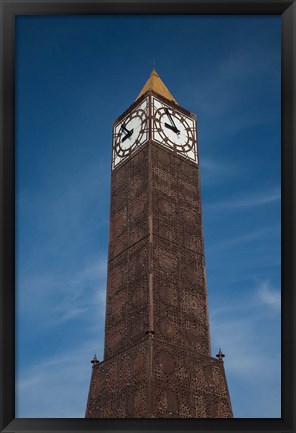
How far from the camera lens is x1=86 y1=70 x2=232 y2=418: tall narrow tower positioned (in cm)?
1975

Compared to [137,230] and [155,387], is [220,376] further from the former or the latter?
[137,230]

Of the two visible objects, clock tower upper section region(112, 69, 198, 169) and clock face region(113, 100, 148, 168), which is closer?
clock tower upper section region(112, 69, 198, 169)

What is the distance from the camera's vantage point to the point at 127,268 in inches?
912

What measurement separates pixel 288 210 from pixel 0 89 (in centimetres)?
255

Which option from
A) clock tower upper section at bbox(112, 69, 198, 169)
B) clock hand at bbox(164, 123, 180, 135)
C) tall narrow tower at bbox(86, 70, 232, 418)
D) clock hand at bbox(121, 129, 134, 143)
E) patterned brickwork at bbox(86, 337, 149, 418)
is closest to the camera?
patterned brickwork at bbox(86, 337, 149, 418)

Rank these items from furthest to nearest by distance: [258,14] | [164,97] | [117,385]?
[164,97] → [117,385] → [258,14]

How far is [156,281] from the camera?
2181 centimetres

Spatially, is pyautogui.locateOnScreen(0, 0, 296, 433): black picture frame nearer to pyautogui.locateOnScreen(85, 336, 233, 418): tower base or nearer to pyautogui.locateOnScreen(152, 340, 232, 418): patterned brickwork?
pyautogui.locateOnScreen(85, 336, 233, 418): tower base

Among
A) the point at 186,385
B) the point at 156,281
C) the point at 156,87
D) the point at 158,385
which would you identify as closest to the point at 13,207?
the point at 158,385

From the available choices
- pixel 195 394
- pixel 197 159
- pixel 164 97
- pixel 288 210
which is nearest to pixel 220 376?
pixel 195 394

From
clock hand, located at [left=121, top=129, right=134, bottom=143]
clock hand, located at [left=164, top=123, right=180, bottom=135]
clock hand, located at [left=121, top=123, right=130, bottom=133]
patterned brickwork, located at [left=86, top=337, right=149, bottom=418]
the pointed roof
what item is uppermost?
the pointed roof

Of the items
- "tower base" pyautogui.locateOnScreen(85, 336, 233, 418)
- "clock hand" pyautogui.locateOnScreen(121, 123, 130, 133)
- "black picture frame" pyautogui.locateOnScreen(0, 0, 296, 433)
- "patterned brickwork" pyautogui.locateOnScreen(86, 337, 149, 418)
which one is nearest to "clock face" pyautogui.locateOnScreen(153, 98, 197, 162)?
"clock hand" pyautogui.locateOnScreen(121, 123, 130, 133)

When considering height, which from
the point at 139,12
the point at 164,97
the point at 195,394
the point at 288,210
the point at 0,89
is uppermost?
the point at 164,97

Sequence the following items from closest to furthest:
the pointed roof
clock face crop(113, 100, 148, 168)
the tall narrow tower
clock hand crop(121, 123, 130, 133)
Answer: the tall narrow tower
clock face crop(113, 100, 148, 168)
clock hand crop(121, 123, 130, 133)
the pointed roof
